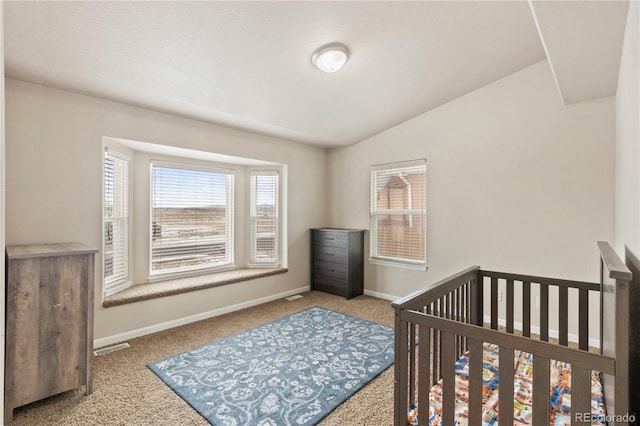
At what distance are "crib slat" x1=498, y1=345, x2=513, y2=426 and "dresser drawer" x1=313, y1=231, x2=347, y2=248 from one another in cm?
306

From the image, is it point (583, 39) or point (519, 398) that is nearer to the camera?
point (519, 398)

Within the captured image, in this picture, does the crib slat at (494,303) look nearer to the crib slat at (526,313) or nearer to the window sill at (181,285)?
the crib slat at (526,313)

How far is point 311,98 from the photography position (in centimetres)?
310

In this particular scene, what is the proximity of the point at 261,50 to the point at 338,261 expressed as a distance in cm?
286

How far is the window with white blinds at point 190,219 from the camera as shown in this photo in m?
3.69

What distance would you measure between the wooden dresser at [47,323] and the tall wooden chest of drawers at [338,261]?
2852 mm

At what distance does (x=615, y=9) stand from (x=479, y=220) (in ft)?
7.18

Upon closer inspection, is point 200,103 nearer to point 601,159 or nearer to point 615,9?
point 615,9

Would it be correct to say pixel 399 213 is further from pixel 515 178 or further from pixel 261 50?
pixel 261 50

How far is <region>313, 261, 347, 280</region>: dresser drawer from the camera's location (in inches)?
169

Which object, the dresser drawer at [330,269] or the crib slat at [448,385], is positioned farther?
the dresser drawer at [330,269]

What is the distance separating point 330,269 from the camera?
4465 millimetres

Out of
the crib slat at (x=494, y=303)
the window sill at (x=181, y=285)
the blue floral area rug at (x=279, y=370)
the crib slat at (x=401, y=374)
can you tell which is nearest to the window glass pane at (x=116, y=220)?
the window sill at (x=181, y=285)

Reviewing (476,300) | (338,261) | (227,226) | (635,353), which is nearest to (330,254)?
(338,261)
